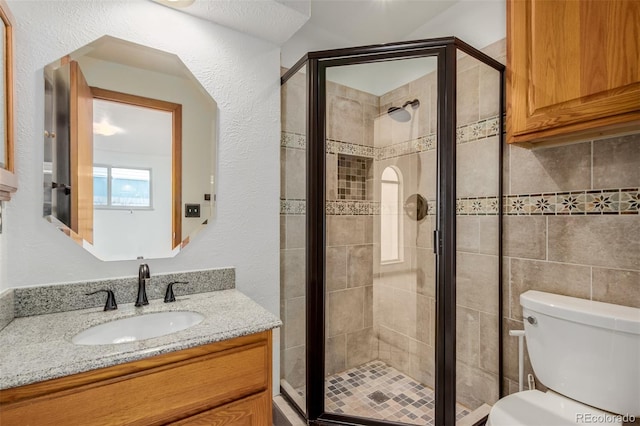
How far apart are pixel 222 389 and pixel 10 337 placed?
663mm

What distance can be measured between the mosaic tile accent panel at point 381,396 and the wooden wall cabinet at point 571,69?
1.35 meters

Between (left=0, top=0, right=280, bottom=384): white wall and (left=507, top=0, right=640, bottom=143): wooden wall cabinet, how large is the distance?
1.19 m

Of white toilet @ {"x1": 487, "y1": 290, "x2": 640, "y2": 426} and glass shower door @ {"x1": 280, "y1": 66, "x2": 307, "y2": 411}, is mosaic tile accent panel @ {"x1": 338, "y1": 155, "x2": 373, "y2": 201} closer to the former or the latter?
glass shower door @ {"x1": 280, "y1": 66, "x2": 307, "y2": 411}

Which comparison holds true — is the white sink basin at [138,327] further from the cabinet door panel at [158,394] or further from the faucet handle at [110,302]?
the cabinet door panel at [158,394]

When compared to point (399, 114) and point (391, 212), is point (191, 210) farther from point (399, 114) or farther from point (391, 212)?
point (399, 114)

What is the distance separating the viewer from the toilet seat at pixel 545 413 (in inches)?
44.2

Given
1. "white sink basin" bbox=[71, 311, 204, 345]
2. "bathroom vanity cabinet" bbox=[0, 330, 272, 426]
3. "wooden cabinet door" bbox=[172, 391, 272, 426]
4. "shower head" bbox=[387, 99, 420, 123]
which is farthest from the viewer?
"shower head" bbox=[387, 99, 420, 123]

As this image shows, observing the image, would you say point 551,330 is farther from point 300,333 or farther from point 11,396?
point 11,396

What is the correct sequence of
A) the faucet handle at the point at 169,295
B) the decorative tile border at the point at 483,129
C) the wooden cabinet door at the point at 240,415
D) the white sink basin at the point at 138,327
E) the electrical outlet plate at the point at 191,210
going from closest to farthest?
1. the wooden cabinet door at the point at 240,415
2. the white sink basin at the point at 138,327
3. the faucet handle at the point at 169,295
4. the electrical outlet plate at the point at 191,210
5. the decorative tile border at the point at 483,129

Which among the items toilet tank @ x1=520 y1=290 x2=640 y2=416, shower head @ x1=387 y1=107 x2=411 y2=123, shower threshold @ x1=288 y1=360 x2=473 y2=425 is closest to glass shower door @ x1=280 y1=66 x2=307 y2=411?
shower threshold @ x1=288 y1=360 x2=473 y2=425

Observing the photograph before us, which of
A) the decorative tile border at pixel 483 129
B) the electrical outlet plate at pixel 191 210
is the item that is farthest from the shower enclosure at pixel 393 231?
the electrical outlet plate at pixel 191 210

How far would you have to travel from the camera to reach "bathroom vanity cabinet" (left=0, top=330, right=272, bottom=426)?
2.51 feet

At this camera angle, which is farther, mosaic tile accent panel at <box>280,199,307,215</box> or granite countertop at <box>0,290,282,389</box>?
mosaic tile accent panel at <box>280,199,307,215</box>

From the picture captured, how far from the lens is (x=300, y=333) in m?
1.68
